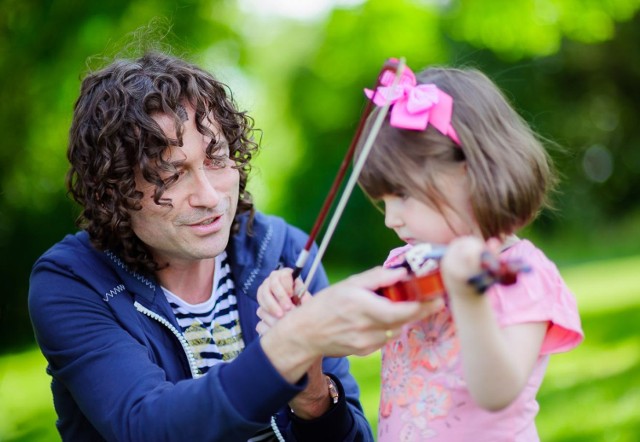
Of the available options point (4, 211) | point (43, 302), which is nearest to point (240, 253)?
point (43, 302)

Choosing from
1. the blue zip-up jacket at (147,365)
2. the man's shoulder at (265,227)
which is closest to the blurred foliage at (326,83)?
the man's shoulder at (265,227)

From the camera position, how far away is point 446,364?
2.05m

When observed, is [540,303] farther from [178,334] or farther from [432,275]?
[178,334]

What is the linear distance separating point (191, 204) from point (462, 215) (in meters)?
0.91

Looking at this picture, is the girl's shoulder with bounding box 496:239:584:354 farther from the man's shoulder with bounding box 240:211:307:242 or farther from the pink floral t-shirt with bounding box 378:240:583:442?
the man's shoulder with bounding box 240:211:307:242

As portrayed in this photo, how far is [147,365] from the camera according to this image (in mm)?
2385

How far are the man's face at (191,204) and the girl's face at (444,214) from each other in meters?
0.74

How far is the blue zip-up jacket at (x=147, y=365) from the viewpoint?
6.86 ft

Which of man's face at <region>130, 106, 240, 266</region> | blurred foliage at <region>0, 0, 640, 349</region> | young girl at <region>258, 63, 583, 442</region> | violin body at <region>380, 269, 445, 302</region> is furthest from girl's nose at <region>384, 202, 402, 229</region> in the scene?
blurred foliage at <region>0, 0, 640, 349</region>

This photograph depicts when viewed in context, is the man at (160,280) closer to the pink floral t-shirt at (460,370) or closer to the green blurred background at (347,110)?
the pink floral t-shirt at (460,370)

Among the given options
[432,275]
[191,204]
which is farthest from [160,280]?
[432,275]

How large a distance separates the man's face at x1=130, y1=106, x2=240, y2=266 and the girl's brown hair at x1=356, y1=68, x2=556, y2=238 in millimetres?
652

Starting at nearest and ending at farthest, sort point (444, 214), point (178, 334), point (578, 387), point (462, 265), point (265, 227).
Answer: point (462, 265), point (444, 214), point (178, 334), point (265, 227), point (578, 387)

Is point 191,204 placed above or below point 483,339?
above
